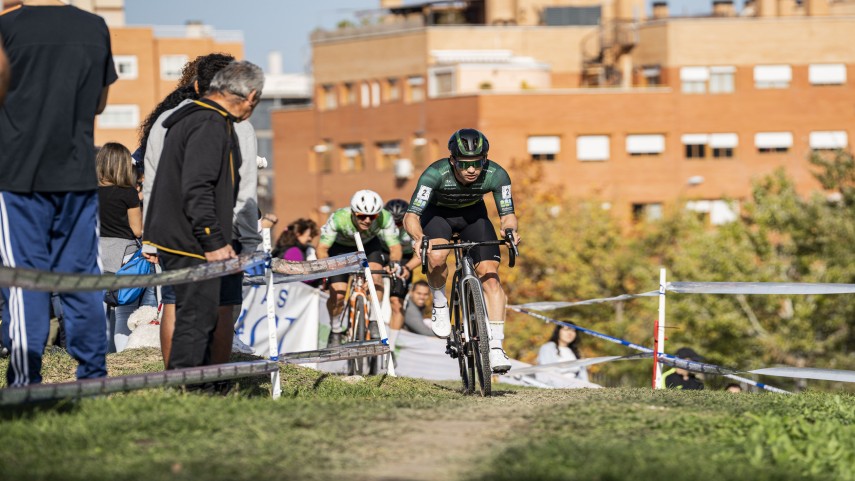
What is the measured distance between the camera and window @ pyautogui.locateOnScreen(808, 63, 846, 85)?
9106cm

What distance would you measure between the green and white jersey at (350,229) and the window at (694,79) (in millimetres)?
74882

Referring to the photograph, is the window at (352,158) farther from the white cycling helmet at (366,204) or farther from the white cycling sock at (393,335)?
the white cycling helmet at (366,204)

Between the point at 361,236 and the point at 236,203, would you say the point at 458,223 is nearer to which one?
the point at 236,203

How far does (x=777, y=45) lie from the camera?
9050cm

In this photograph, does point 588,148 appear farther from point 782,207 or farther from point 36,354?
point 36,354

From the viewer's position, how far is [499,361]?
37.1 ft

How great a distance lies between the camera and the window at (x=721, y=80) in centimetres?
8944

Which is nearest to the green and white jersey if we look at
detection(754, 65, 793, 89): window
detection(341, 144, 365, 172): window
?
detection(341, 144, 365, 172): window

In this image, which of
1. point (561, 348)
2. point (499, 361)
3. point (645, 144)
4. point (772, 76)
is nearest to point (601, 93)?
point (645, 144)

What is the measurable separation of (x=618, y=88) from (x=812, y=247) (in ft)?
114

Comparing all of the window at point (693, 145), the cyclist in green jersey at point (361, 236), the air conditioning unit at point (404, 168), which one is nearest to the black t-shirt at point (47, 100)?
the cyclist in green jersey at point (361, 236)

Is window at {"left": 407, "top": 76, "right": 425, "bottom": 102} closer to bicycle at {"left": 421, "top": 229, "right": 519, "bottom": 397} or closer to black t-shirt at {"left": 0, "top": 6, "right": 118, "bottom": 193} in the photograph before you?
bicycle at {"left": 421, "top": 229, "right": 519, "bottom": 397}

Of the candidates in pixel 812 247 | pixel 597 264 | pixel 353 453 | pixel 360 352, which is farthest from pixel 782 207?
pixel 353 453

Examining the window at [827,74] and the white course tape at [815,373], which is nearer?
the white course tape at [815,373]
